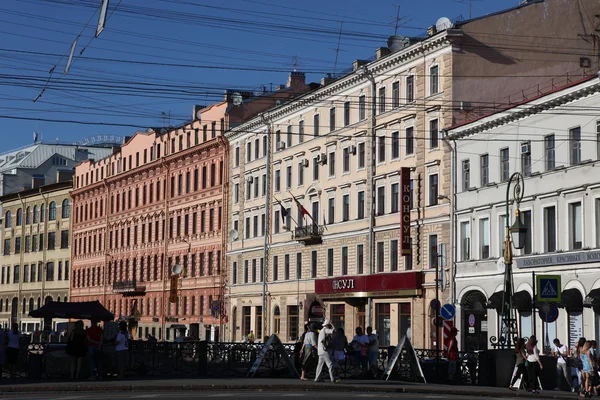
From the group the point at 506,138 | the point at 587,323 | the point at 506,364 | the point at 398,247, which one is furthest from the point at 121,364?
the point at 398,247

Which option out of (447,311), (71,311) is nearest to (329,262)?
(71,311)

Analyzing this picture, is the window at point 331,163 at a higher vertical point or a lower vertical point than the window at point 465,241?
higher

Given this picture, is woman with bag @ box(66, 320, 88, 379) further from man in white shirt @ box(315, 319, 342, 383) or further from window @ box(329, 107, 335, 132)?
window @ box(329, 107, 335, 132)

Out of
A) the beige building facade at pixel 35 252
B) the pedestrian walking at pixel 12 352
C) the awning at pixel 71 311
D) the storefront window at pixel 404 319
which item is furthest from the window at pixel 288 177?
the beige building facade at pixel 35 252

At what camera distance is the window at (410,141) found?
5956 cm

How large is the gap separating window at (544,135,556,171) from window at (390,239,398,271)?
1364cm

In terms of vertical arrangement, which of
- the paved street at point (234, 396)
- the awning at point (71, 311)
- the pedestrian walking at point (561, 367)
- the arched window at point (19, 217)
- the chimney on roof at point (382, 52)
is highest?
the chimney on roof at point (382, 52)

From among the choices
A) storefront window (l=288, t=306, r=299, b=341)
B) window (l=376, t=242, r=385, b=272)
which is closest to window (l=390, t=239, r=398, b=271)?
window (l=376, t=242, r=385, b=272)

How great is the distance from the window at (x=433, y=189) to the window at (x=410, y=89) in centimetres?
425

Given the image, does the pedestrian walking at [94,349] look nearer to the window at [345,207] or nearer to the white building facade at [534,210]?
the white building facade at [534,210]

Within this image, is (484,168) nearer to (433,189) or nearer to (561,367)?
(433,189)

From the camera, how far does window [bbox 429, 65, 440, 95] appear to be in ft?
188

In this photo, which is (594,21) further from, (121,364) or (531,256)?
(121,364)

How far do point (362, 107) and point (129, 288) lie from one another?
123ft
